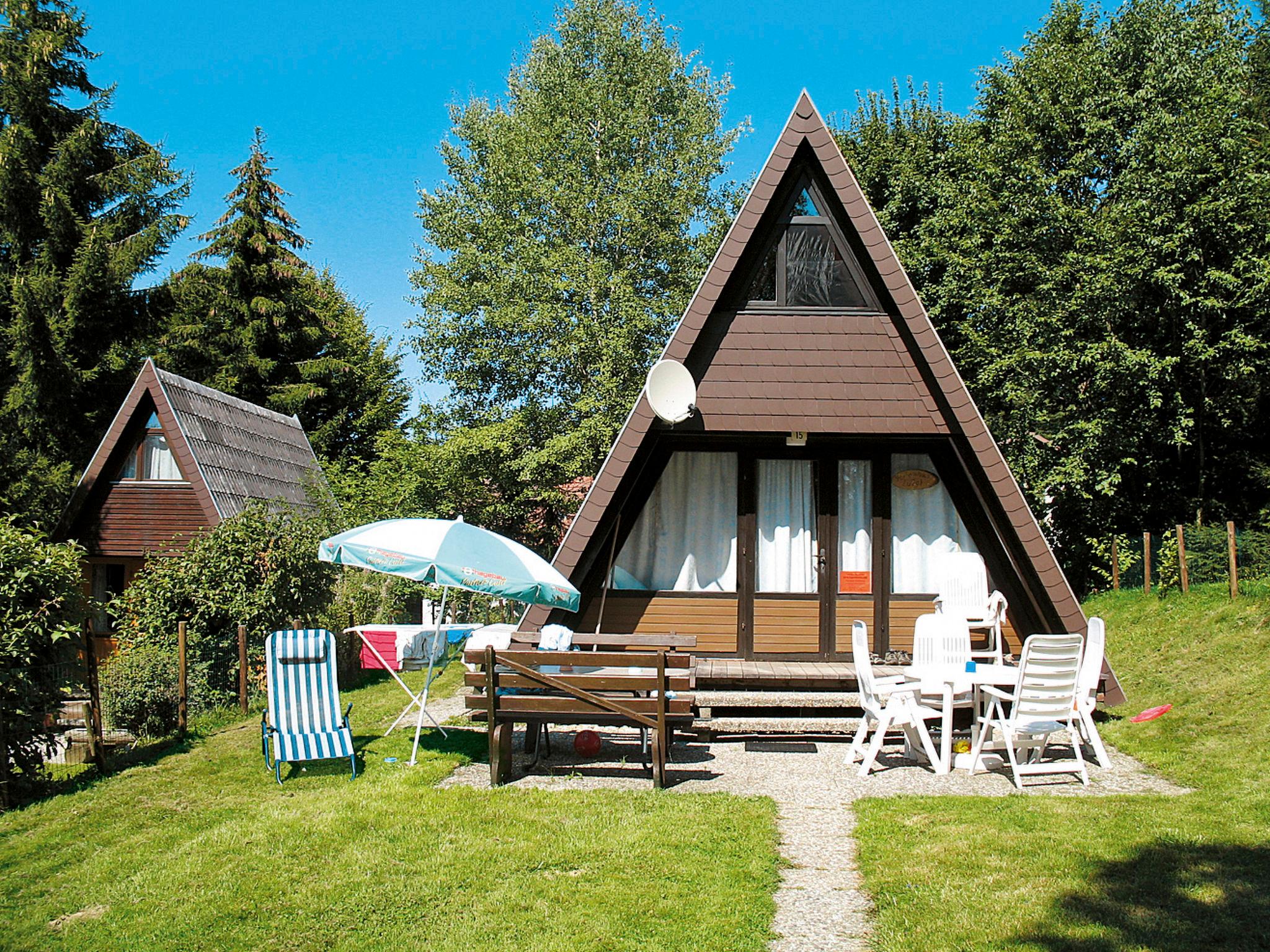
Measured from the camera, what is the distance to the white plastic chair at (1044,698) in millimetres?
7332

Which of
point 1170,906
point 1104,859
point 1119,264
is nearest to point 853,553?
point 1104,859

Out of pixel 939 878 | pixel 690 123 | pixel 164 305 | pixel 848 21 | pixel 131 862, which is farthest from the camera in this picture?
pixel 690 123

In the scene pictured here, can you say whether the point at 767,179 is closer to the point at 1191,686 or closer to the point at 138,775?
the point at 1191,686

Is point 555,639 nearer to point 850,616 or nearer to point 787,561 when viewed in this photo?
point 787,561

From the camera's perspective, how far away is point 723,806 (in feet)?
22.3

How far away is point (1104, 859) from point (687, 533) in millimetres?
5725

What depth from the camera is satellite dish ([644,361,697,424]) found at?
929cm

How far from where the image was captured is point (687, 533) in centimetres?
1055

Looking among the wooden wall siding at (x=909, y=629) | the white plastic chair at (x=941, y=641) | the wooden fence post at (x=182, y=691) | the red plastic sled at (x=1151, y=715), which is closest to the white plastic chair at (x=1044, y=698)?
the white plastic chair at (x=941, y=641)

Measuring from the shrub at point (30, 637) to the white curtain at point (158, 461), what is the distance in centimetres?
955

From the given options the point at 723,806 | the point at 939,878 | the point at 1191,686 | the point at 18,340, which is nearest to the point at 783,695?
the point at 723,806

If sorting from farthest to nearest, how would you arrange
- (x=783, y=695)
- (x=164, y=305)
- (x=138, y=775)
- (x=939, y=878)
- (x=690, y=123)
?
(x=690, y=123) → (x=164, y=305) → (x=783, y=695) → (x=138, y=775) → (x=939, y=878)

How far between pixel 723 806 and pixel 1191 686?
6299 millimetres

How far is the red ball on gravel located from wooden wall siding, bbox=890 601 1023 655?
361 cm
